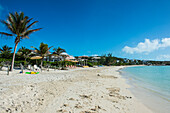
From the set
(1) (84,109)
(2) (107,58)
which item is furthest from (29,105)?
(2) (107,58)

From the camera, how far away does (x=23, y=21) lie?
37.2ft

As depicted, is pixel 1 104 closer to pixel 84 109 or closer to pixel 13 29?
pixel 84 109

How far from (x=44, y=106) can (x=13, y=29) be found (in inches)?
485

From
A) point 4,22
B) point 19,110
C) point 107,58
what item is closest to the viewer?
point 19,110

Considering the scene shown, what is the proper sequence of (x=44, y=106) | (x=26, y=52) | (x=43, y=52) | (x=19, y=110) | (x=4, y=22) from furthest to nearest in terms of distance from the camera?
1. (x=26, y=52)
2. (x=43, y=52)
3. (x=4, y=22)
4. (x=44, y=106)
5. (x=19, y=110)

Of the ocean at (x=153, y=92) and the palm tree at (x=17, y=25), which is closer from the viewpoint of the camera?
the ocean at (x=153, y=92)

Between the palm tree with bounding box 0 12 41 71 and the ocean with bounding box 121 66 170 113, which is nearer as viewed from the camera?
the ocean with bounding box 121 66 170 113

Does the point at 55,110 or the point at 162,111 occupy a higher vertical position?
the point at 55,110

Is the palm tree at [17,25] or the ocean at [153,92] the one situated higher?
the palm tree at [17,25]

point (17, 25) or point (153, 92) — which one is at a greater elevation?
point (17, 25)

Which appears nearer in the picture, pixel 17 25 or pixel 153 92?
pixel 153 92

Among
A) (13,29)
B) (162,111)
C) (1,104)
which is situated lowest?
(162,111)

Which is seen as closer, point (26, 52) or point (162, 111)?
point (162, 111)

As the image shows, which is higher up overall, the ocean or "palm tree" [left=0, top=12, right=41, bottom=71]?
"palm tree" [left=0, top=12, right=41, bottom=71]
